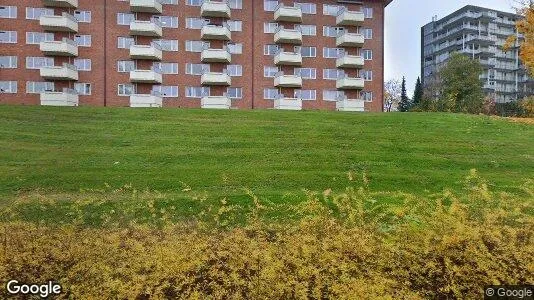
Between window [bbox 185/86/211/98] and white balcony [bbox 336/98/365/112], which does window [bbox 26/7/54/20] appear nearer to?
window [bbox 185/86/211/98]

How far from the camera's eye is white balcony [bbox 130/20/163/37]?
1750 inches

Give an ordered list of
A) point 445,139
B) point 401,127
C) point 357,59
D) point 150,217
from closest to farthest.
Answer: point 150,217, point 445,139, point 401,127, point 357,59

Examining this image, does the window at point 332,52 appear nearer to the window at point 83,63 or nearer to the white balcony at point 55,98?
the window at point 83,63

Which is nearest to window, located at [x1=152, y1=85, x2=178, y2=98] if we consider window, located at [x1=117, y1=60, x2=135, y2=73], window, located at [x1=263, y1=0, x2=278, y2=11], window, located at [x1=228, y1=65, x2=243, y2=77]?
window, located at [x1=117, y1=60, x2=135, y2=73]

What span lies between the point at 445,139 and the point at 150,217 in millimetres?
15918

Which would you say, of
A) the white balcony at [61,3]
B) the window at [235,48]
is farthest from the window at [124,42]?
the window at [235,48]

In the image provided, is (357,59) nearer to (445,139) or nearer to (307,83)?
(307,83)

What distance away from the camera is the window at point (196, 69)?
47.1 meters

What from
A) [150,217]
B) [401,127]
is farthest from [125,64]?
[150,217]

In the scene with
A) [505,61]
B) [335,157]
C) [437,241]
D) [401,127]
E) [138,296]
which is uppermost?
[505,61]

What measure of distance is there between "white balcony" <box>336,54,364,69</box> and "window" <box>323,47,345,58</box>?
935mm

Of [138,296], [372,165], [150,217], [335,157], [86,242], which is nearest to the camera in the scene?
[138,296]

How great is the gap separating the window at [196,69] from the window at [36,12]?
1528 cm

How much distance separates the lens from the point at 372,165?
50.6ft
